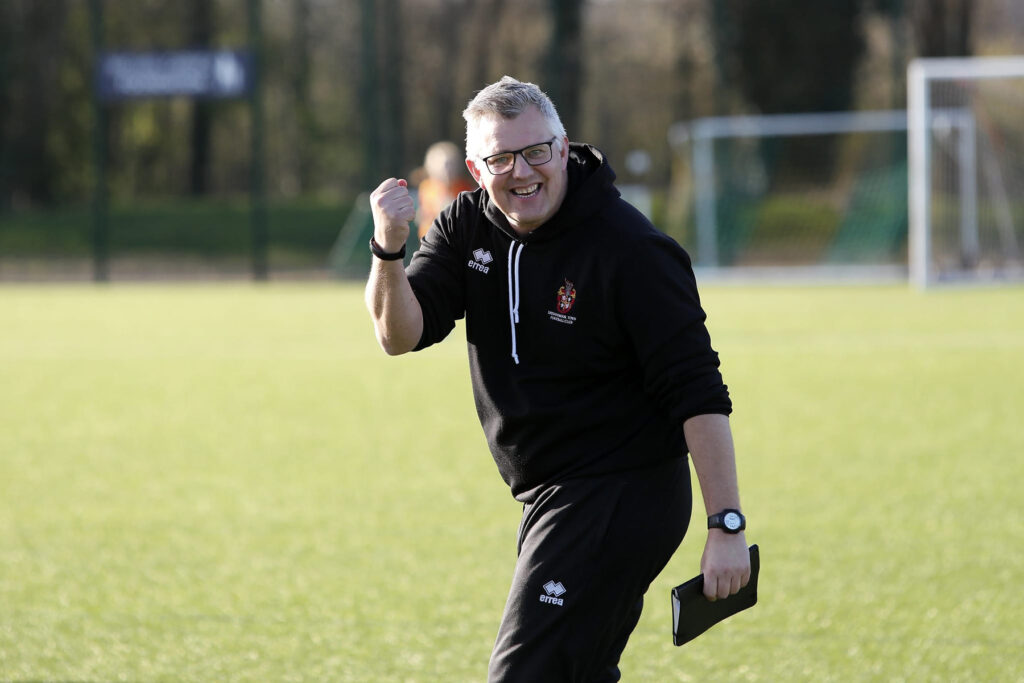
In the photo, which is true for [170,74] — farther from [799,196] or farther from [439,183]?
[439,183]

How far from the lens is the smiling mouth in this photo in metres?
3.13

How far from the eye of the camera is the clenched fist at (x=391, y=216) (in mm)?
3193

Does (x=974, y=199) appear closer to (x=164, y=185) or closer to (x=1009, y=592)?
(x=1009, y=592)

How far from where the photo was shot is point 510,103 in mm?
3119

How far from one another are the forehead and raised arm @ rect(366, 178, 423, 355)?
0.77 ft

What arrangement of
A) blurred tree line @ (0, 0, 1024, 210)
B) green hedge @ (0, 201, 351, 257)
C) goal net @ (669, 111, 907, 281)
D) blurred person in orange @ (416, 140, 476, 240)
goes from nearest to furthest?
blurred person in orange @ (416, 140, 476, 240), goal net @ (669, 111, 907, 281), blurred tree line @ (0, 0, 1024, 210), green hedge @ (0, 201, 351, 257)

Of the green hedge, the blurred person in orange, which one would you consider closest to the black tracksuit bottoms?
the blurred person in orange

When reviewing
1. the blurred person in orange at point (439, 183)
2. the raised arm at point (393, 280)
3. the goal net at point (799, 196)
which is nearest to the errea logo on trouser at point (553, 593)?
the raised arm at point (393, 280)

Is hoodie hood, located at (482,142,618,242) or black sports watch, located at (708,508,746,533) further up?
hoodie hood, located at (482,142,618,242)

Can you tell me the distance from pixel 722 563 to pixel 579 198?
0.85 m

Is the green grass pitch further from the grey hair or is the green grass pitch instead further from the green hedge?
the green hedge

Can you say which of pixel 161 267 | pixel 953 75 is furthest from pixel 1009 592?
pixel 161 267

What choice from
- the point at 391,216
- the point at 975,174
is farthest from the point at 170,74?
the point at 391,216

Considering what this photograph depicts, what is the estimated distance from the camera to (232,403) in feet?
36.1
